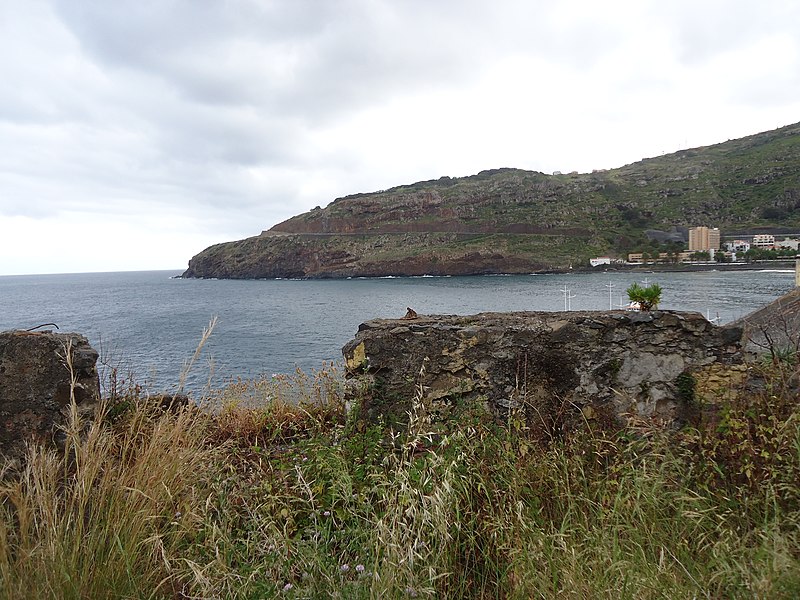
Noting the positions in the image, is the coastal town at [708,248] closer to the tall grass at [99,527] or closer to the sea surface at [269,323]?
the sea surface at [269,323]

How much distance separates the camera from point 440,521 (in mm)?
2217

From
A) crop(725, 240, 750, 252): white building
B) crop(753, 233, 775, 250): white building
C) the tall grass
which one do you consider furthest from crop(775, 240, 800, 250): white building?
the tall grass

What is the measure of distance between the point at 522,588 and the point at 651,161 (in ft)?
714

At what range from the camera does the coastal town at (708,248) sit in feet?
326

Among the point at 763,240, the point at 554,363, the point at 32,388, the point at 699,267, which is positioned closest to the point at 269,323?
the point at 32,388

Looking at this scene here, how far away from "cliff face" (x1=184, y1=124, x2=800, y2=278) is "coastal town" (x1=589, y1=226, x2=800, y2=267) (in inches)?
159

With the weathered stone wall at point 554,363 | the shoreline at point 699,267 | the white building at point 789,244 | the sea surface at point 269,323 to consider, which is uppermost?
the white building at point 789,244

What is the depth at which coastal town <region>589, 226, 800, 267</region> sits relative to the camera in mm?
99375

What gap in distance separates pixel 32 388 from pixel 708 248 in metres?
132

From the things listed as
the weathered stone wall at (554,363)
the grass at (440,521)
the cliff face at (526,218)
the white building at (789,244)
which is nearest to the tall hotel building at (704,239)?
the cliff face at (526,218)

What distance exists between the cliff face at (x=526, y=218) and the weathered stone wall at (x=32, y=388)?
116 metres

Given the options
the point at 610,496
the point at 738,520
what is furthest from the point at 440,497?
the point at 738,520

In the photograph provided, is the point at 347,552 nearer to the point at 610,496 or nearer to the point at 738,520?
the point at 610,496

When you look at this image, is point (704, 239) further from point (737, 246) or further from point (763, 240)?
point (763, 240)
